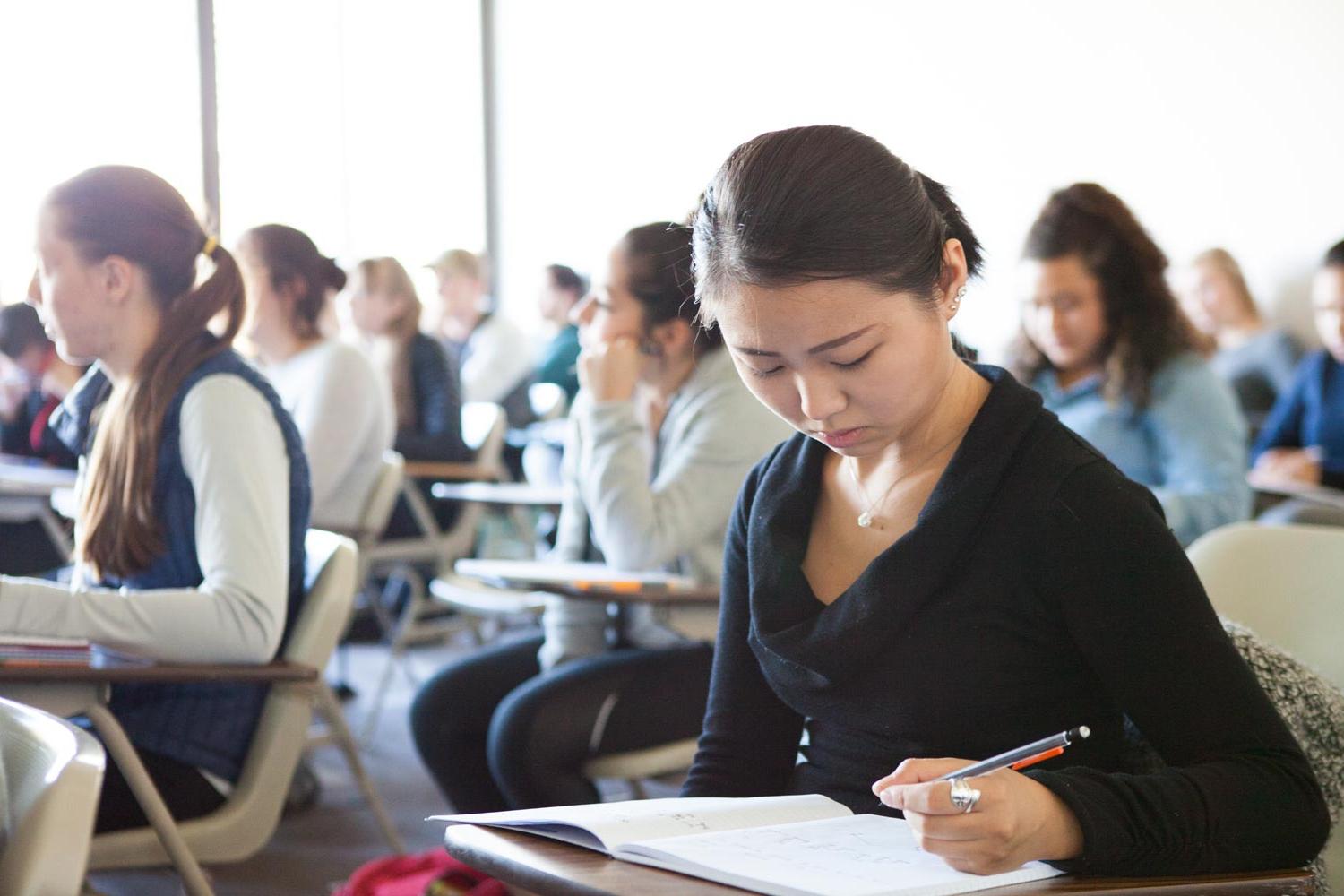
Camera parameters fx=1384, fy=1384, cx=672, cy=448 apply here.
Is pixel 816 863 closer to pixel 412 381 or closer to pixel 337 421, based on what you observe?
pixel 337 421

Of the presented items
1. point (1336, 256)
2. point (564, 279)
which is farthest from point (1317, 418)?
point (564, 279)

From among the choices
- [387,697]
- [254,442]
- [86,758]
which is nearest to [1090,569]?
[86,758]

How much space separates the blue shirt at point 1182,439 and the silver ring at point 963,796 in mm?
1727

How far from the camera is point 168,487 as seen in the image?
5.90 feet

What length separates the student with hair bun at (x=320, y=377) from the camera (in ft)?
11.1

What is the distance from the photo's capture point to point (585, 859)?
34.3 inches

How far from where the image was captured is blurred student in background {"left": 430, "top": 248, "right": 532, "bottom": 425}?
20.9ft

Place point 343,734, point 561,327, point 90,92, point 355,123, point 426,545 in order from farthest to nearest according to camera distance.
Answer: point 355,123 → point 561,327 → point 90,92 → point 426,545 → point 343,734

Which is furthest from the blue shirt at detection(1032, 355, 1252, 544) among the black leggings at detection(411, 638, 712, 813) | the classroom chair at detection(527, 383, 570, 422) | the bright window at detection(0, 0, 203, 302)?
the bright window at detection(0, 0, 203, 302)

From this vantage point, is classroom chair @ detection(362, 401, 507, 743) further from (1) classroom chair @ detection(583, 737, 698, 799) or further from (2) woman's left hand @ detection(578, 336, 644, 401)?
(1) classroom chair @ detection(583, 737, 698, 799)

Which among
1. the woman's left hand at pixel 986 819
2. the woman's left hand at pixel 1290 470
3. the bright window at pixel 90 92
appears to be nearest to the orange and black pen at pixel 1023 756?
the woman's left hand at pixel 986 819

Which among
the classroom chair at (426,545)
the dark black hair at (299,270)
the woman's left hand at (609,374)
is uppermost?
the dark black hair at (299,270)

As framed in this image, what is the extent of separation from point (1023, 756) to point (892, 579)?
27 cm

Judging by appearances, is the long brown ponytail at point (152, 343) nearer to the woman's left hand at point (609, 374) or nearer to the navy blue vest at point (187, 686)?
the navy blue vest at point (187, 686)
